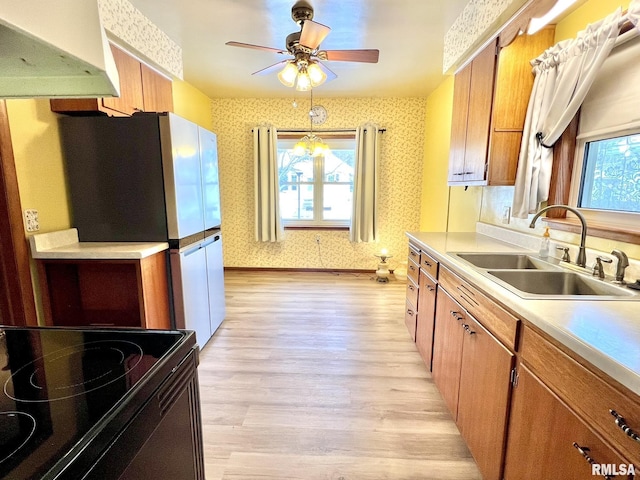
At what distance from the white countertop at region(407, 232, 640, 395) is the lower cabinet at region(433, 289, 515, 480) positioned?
212 mm

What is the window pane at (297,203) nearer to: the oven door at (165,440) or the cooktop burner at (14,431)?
the oven door at (165,440)

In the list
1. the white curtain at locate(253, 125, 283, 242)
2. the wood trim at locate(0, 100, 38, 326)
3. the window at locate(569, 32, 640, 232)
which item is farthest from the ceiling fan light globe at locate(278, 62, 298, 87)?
the white curtain at locate(253, 125, 283, 242)

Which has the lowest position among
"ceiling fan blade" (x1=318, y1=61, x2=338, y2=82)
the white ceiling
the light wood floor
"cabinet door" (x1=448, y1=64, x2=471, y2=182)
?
the light wood floor

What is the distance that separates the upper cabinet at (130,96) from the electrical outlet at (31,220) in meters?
0.65

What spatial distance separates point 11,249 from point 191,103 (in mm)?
2825

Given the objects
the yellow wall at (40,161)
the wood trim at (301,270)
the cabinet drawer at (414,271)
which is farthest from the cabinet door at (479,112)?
the yellow wall at (40,161)

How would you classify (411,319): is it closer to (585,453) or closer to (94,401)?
(585,453)

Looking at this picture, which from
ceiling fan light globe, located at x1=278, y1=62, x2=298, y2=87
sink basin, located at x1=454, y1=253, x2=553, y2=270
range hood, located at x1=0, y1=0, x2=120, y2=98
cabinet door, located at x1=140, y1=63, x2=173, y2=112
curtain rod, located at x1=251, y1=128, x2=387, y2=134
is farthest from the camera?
curtain rod, located at x1=251, y1=128, x2=387, y2=134

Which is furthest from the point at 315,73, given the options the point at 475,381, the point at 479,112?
the point at 475,381

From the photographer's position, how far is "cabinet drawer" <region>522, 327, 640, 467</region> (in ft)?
2.28

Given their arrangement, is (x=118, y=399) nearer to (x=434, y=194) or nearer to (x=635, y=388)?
(x=635, y=388)

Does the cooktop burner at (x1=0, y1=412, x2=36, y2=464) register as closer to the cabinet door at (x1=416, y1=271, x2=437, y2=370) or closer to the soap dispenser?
the cabinet door at (x1=416, y1=271, x2=437, y2=370)

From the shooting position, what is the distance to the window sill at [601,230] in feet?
4.58

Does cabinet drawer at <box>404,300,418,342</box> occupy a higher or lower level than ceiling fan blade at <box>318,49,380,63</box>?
lower
